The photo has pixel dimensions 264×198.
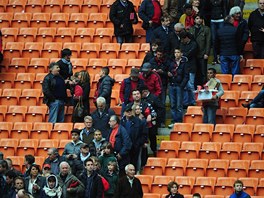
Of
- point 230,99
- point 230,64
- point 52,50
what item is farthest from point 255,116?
point 52,50

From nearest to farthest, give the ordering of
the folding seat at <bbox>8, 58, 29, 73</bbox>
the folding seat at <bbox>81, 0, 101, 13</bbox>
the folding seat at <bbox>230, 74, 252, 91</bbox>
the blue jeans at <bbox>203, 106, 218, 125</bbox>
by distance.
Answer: the blue jeans at <bbox>203, 106, 218, 125</bbox>
the folding seat at <bbox>230, 74, 252, 91</bbox>
the folding seat at <bbox>8, 58, 29, 73</bbox>
the folding seat at <bbox>81, 0, 101, 13</bbox>

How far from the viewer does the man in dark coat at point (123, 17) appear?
31.9 meters

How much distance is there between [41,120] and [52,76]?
1123 mm

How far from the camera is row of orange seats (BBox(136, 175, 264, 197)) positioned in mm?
27516

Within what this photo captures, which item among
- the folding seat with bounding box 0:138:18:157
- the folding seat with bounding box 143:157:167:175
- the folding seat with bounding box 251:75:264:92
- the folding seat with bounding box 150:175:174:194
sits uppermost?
the folding seat with bounding box 251:75:264:92

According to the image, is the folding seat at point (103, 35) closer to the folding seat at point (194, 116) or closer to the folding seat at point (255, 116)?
the folding seat at point (194, 116)

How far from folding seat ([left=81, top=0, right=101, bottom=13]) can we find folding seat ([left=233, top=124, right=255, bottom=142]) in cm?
588

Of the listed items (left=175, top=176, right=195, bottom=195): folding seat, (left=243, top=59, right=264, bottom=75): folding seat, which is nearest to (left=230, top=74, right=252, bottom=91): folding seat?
(left=243, top=59, right=264, bottom=75): folding seat

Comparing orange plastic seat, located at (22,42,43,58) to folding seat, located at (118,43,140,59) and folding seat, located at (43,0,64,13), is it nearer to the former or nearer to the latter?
folding seat, located at (43,0,64,13)

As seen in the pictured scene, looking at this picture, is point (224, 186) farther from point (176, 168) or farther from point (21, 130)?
point (21, 130)

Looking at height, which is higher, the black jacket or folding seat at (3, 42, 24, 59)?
the black jacket

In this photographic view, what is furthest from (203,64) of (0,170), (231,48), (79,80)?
(0,170)

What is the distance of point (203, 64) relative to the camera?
101ft

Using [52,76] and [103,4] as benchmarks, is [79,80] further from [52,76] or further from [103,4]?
[103,4]
